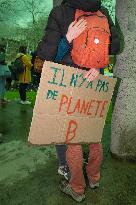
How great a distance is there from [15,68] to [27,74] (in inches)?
16.1

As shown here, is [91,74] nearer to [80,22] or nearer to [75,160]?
[80,22]

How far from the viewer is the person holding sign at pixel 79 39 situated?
2.95m

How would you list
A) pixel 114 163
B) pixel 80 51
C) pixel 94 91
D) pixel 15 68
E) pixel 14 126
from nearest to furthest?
pixel 80 51
pixel 94 91
pixel 114 163
pixel 14 126
pixel 15 68

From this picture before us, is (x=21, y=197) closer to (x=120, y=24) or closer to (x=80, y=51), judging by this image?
(x=80, y=51)

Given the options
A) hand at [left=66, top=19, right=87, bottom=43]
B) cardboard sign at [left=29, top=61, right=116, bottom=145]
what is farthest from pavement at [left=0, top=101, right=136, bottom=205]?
hand at [left=66, top=19, right=87, bottom=43]

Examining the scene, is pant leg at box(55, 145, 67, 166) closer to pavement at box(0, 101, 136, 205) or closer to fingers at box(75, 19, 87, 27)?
pavement at box(0, 101, 136, 205)

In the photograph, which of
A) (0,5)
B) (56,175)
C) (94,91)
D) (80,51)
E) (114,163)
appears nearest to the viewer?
(80,51)

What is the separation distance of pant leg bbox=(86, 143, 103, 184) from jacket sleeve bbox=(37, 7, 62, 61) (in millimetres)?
1080

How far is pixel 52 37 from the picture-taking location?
3055 millimetres

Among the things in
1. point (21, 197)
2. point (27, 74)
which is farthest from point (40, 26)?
point (21, 197)

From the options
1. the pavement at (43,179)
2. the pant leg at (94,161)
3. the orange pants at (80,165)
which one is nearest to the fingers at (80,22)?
the orange pants at (80,165)

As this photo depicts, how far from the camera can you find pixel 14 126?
650cm

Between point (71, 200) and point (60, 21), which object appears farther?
point (71, 200)

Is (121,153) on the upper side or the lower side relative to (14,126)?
upper
